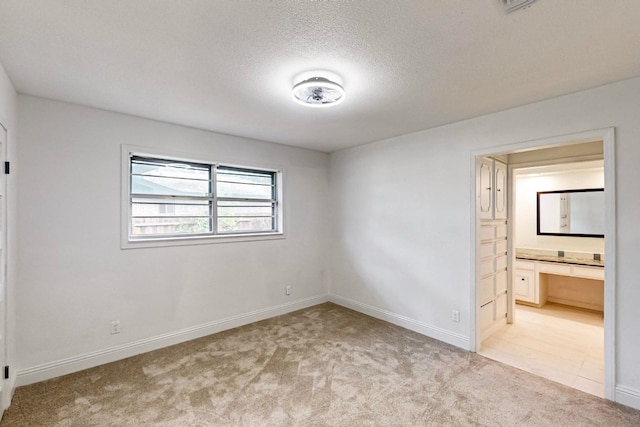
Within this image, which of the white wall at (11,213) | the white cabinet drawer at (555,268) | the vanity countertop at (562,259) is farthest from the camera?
the white cabinet drawer at (555,268)

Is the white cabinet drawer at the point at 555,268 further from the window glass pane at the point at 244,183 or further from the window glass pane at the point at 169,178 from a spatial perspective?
the window glass pane at the point at 169,178

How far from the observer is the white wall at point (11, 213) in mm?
2154

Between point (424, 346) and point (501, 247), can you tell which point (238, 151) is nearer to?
point (424, 346)

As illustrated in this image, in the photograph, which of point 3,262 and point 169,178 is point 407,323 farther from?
point 3,262

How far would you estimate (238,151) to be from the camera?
12.4 feet

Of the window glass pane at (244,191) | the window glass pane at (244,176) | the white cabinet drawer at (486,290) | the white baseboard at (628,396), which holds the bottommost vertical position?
the white baseboard at (628,396)

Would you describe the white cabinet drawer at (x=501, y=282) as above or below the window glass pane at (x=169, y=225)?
below

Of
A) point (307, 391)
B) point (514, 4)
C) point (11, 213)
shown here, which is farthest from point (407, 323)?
point (11, 213)

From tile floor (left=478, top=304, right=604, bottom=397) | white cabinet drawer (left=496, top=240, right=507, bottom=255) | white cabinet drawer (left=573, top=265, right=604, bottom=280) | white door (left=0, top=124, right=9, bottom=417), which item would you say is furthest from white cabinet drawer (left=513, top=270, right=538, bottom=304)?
white door (left=0, top=124, right=9, bottom=417)

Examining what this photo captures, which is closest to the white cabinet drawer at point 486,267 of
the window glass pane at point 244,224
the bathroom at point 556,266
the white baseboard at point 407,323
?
the bathroom at point 556,266

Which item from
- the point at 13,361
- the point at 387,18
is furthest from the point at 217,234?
the point at 387,18

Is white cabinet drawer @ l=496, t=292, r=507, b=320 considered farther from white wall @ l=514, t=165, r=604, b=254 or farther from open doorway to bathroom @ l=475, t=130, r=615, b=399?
white wall @ l=514, t=165, r=604, b=254

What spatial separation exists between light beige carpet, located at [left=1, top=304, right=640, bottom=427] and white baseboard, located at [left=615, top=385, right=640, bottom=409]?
0.07 metres

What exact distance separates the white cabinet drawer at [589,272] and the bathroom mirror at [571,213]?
0.72 m
